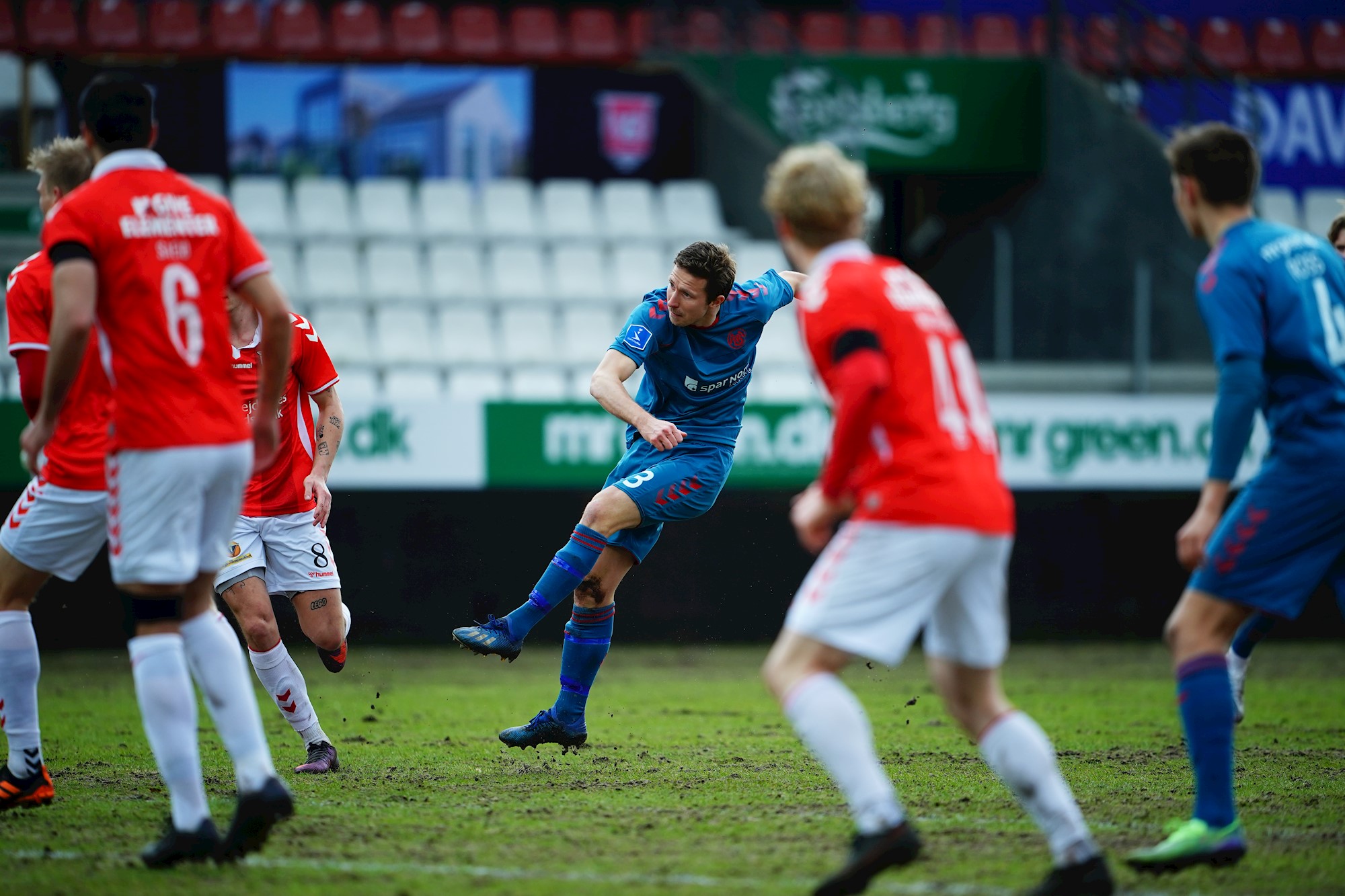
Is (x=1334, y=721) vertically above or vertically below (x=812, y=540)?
below

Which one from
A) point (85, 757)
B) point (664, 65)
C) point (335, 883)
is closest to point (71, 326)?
point (335, 883)

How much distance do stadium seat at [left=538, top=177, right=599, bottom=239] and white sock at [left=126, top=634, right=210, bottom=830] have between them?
1012cm

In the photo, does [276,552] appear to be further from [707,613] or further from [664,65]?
[664,65]

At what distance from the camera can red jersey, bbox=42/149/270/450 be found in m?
4.15

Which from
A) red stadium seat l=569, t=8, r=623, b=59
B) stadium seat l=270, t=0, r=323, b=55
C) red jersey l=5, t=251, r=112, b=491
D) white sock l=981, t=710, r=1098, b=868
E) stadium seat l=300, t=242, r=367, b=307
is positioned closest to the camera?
white sock l=981, t=710, r=1098, b=868

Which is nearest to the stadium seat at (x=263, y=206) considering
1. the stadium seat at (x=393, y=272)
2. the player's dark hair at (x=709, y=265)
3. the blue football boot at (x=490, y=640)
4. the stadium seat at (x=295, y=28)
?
the stadium seat at (x=393, y=272)

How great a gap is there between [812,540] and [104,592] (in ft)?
27.9

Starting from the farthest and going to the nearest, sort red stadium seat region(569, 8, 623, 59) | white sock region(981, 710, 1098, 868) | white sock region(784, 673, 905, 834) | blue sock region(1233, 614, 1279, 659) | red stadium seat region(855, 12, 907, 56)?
red stadium seat region(855, 12, 907, 56)
red stadium seat region(569, 8, 623, 59)
blue sock region(1233, 614, 1279, 659)
white sock region(981, 710, 1098, 868)
white sock region(784, 673, 905, 834)

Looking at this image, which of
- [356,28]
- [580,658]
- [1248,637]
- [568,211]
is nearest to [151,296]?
[580,658]

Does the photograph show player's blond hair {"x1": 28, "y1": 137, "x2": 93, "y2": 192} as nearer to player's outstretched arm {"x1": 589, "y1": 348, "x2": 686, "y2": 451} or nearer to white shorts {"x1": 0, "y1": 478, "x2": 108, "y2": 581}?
white shorts {"x1": 0, "y1": 478, "x2": 108, "y2": 581}

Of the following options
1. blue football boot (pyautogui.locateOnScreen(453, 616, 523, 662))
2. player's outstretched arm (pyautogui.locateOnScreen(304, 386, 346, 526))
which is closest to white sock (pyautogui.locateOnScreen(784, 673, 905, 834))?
blue football boot (pyautogui.locateOnScreen(453, 616, 523, 662))

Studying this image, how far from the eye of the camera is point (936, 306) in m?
3.98

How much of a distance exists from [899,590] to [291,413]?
3.58 m

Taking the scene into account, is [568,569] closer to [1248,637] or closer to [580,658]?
[580,658]
